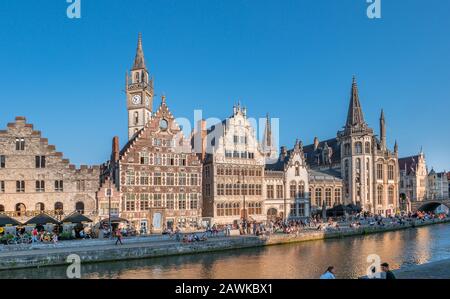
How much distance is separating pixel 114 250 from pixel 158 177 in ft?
61.9

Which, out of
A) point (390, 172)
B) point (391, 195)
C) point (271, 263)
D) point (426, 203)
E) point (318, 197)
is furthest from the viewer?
point (426, 203)

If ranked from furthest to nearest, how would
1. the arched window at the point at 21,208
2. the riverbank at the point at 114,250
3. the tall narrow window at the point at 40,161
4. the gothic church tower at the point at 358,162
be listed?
the gothic church tower at the point at 358,162 → the tall narrow window at the point at 40,161 → the arched window at the point at 21,208 → the riverbank at the point at 114,250

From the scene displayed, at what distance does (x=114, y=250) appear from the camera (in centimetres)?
3325

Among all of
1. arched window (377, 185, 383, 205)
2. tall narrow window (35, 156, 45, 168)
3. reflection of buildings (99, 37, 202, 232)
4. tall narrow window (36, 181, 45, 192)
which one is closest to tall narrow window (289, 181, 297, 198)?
reflection of buildings (99, 37, 202, 232)

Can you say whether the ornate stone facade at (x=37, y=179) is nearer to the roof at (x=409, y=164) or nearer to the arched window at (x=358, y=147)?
the arched window at (x=358, y=147)

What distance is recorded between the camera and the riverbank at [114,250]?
30.3 m

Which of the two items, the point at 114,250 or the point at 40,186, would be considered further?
the point at 40,186

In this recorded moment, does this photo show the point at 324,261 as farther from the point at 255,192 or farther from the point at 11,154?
the point at 11,154

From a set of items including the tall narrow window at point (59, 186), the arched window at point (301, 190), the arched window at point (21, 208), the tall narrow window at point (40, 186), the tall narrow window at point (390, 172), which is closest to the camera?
the arched window at point (21, 208)

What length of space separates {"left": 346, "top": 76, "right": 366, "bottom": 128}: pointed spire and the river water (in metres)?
44.9

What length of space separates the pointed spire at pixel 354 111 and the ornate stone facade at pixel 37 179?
192 feet

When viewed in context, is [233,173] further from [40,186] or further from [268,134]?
[268,134]

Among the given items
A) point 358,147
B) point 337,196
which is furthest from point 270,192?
point 358,147

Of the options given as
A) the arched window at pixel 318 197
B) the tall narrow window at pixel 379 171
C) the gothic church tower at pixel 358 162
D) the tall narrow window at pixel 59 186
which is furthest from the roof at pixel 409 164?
the tall narrow window at pixel 59 186
